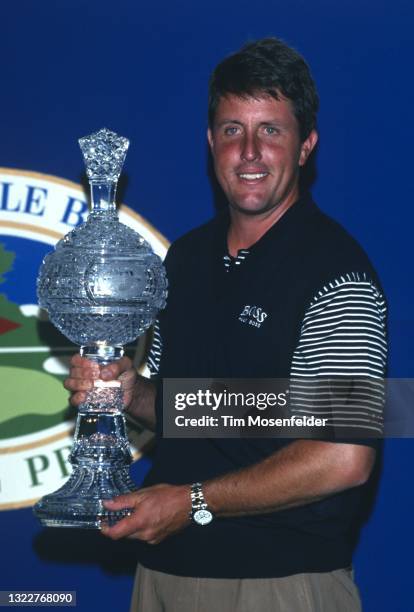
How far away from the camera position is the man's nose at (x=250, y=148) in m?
1.85

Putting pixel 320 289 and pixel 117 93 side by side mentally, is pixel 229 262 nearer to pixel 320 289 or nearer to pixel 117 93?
pixel 320 289

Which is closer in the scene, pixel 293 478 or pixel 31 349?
pixel 293 478

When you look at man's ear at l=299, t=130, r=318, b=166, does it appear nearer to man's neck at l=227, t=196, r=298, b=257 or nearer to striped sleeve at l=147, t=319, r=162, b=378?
man's neck at l=227, t=196, r=298, b=257

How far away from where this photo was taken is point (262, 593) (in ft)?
5.89

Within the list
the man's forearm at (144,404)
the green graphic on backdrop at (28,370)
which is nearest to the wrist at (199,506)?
the man's forearm at (144,404)

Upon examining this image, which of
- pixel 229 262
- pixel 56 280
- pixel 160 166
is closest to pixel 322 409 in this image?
pixel 229 262

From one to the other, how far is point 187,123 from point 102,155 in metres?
0.56

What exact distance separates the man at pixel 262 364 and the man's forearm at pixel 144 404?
0.08 m

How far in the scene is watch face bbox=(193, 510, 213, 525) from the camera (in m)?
1.74

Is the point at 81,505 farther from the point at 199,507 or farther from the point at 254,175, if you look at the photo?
the point at 254,175

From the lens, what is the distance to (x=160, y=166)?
7.77ft

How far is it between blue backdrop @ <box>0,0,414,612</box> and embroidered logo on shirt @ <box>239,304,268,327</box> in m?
0.59

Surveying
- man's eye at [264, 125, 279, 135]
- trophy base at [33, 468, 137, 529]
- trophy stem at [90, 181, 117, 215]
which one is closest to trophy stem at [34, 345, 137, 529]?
trophy base at [33, 468, 137, 529]

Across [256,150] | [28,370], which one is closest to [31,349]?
[28,370]
